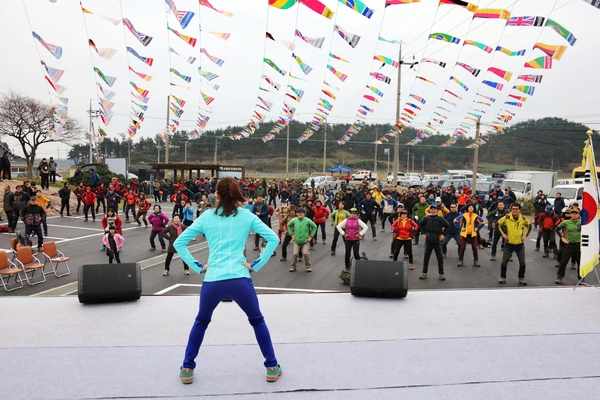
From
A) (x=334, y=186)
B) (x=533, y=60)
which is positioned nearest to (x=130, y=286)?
(x=533, y=60)

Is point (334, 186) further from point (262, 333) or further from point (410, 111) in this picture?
point (262, 333)

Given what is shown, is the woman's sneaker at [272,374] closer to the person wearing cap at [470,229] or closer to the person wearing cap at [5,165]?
the person wearing cap at [470,229]

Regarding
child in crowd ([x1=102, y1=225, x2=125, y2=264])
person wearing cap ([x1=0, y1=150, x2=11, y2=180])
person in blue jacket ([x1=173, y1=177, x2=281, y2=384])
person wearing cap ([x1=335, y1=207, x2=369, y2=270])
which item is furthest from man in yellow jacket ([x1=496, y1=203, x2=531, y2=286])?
person wearing cap ([x1=0, y1=150, x2=11, y2=180])

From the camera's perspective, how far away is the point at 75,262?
11.9 metres

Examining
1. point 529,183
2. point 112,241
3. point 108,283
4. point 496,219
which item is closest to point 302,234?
point 112,241

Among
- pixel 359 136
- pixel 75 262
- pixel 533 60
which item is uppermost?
pixel 359 136

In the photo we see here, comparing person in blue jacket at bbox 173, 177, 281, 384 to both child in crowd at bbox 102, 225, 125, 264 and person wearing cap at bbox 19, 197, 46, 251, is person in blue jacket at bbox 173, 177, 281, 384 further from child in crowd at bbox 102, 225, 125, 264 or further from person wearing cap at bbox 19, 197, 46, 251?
person wearing cap at bbox 19, 197, 46, 251

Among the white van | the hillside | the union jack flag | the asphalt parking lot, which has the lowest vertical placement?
the asphalt parking lot

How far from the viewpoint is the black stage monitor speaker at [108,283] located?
5523mm

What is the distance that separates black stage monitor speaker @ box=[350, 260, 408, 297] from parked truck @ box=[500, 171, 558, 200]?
24184mm

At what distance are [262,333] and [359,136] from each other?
337 ft

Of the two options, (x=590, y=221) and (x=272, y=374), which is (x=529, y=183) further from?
(x=272, y=374)

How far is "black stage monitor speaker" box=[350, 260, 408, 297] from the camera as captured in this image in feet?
19.6

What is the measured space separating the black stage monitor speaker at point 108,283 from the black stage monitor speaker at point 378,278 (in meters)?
2.81
